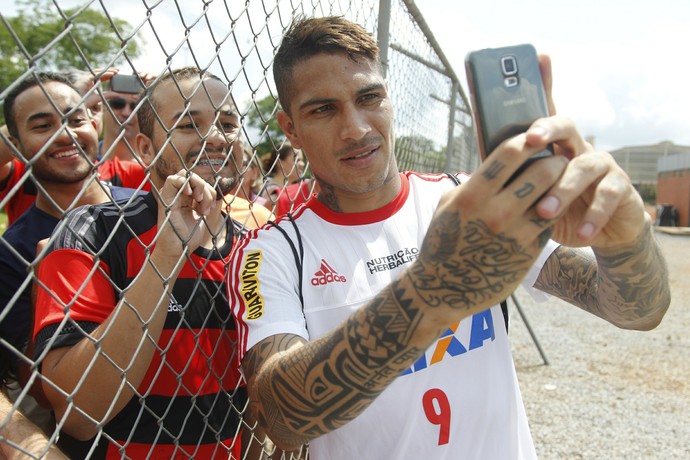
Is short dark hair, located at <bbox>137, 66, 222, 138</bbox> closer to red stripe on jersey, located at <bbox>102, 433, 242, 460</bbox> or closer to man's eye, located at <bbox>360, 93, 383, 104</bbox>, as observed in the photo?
man's eye, located at <bbox>360, 93, 383, 104</bbox>

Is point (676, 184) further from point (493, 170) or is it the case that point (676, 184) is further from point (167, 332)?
point (493, 170)

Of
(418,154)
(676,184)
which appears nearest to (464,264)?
(418,154)

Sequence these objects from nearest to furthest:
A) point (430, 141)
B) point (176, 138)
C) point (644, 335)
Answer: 1. point (176, 138)
2. point (430, 141)
3. point (644, 335)

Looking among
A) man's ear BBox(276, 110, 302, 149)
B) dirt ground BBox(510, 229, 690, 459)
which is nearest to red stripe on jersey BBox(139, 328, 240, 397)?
man's ear BBox(276, 110, 302, 149)

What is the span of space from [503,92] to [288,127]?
1.09 metres

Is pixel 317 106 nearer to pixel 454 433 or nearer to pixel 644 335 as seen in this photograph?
pixel 454 433

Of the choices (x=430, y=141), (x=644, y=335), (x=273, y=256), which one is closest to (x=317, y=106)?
(x=273, y=256)

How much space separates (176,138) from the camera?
188 centimetres

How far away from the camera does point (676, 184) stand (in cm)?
3494

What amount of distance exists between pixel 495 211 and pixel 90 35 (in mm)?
27645

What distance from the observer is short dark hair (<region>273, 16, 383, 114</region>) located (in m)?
1.75

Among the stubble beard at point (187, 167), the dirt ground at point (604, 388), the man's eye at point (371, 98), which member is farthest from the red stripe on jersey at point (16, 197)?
the dirt ground at point (604, 388)

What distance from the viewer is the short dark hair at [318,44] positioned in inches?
68.8

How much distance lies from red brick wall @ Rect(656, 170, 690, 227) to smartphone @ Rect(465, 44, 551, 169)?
37140 millimetres
